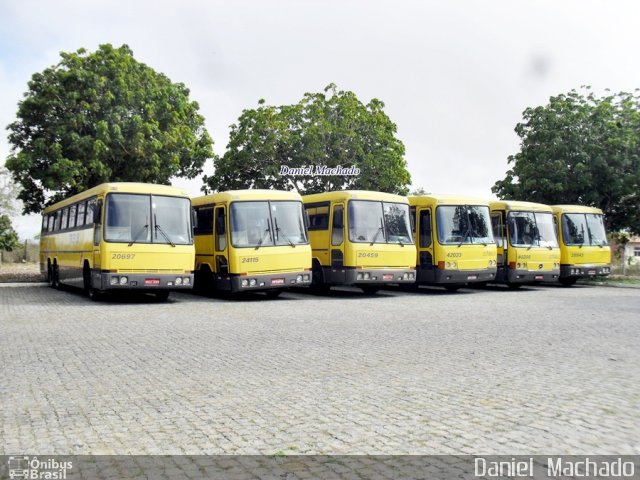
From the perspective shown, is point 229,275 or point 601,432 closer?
point 601,432

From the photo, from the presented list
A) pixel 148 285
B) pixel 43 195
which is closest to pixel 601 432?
pixel 148 285

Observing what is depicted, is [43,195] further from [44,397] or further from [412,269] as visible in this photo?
[44,397]

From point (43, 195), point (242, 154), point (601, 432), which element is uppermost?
point (242, 154)

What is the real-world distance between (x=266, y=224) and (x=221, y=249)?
4.53ft

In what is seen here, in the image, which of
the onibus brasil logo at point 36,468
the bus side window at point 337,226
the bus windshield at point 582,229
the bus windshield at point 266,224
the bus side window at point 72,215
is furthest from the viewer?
the bus windshield at point 582,229

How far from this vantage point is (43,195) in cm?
3041

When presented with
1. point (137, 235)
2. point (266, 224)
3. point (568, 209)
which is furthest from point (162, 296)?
point (568, 209)

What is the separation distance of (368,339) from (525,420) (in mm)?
5446

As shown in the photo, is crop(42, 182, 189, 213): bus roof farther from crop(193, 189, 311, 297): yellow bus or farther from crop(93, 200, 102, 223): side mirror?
crop(193, 189, 311, 297): yellow bus

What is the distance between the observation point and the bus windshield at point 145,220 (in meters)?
18.2

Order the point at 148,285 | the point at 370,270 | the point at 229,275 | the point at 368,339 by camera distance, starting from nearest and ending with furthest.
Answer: the point at 368,339 < the point at 148,285 < the point at 229,275 < the point at 370,270

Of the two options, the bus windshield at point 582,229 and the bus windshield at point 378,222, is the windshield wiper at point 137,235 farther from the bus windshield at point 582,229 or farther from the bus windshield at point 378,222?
the bus windshield at point 582,229

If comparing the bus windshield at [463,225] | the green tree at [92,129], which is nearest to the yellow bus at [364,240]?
the bus windshield at [463,225]

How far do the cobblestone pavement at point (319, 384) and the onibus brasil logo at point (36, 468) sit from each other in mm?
192
